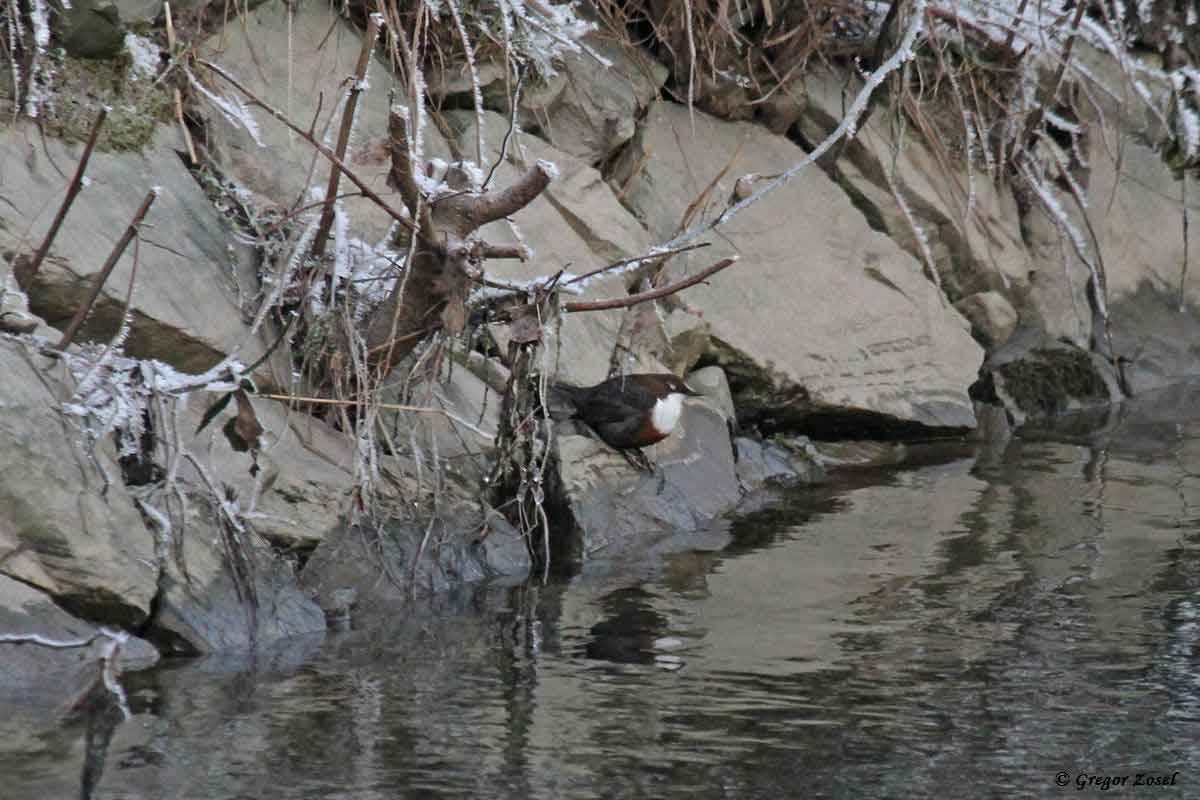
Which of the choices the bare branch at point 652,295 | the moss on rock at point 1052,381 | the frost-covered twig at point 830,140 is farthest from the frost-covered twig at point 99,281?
the moss on rock at point 1052,381

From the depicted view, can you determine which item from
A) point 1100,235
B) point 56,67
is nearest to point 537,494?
point 56,67

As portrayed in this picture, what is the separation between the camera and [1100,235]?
28.3 feet

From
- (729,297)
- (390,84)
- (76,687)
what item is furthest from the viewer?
(729,297)

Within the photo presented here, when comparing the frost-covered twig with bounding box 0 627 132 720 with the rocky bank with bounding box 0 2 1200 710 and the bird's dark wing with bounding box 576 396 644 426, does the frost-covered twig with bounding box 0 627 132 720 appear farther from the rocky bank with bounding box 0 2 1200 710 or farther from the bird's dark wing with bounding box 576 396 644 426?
the bird's dark wing with bounding box 576 396 644 426

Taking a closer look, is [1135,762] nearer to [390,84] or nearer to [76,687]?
[76,687]

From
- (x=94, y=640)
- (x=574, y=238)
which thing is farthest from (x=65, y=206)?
(x=574, y=238)

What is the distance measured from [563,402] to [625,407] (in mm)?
272

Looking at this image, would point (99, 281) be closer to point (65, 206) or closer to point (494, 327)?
point (65, 206)

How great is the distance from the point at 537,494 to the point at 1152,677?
6.37 feet

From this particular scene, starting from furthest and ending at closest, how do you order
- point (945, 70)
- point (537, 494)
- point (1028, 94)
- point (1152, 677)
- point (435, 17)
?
point (1028, 94) < point (945, 70) < point (435, 17) < point (537, 494) < point (1152, 677)

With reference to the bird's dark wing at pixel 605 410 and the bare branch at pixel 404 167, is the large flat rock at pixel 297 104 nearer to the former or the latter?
the bare branch at pixel 404 167

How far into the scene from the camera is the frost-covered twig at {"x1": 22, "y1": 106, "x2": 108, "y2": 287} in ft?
12.5

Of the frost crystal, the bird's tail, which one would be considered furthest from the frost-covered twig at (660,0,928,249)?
the frost crystal

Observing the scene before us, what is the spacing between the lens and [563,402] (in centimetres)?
561
